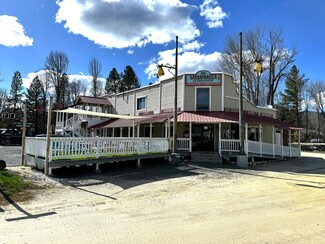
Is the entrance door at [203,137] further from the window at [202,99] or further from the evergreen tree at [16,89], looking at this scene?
the evergreen tree at [16,89]

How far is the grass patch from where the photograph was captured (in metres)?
7.43

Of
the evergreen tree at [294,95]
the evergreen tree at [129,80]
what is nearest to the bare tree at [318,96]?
the evergreen tree at [294,95]

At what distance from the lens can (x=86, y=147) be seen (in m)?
11.7

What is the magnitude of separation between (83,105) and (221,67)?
2022 centimetres

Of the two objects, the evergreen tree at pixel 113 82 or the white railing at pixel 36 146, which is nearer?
the white railing at pixel 36 146

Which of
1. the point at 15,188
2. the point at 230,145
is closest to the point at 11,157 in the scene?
the point at 15,188

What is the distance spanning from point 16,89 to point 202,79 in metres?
47.6

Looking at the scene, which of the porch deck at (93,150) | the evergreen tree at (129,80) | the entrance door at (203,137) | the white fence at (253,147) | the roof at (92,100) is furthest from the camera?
the evergreen tree at (129,80)

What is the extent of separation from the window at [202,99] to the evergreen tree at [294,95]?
42087 millimetres

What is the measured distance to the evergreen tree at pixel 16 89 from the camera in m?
54.3

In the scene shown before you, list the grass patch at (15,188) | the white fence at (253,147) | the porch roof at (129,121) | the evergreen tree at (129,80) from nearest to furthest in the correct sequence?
the grass patch at (15,188)
the white fence at (253,147)
the porch roof at (129,121)
the evergreen tree at (129,80)

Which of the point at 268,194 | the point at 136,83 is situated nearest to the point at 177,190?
the point at 268,194

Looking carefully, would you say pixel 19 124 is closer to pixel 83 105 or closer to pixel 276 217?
pixel 83 105

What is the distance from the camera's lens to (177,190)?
8914mm
